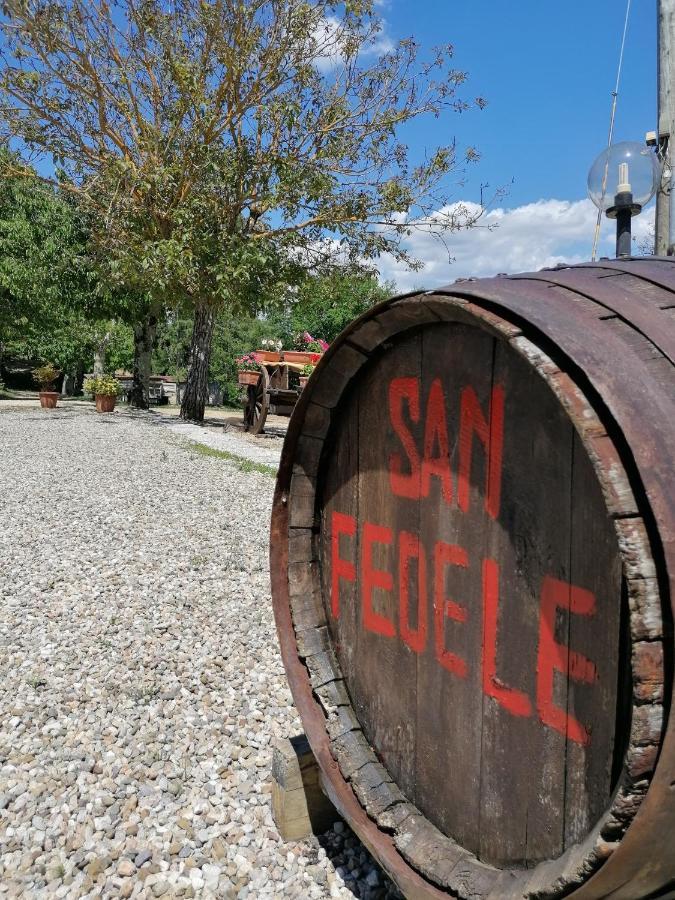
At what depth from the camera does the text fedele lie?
119cm

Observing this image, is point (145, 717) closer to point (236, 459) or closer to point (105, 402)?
point (236, 459)

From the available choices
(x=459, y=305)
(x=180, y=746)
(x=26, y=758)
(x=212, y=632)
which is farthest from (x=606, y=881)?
(x=212, y=632)

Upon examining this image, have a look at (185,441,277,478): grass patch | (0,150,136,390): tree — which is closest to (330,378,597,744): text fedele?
(185,441,277,478): grass patch

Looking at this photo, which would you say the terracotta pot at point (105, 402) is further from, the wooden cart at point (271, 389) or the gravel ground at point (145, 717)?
the gravel ground at point (145, 717)

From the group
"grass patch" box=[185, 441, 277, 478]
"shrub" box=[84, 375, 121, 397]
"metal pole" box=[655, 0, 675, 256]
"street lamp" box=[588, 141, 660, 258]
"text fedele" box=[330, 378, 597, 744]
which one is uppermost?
"metal pole" box=[655, 0, 675, 256]

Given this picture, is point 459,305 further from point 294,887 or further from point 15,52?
point 15,52

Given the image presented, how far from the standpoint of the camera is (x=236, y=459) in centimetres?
970

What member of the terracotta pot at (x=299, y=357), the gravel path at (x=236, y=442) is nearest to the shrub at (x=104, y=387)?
the gravel path at (x=236, y=442)

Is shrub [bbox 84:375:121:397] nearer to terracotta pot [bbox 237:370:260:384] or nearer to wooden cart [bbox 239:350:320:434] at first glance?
wooden cart [bbox 239:350:320:434]

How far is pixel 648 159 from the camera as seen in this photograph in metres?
3.40

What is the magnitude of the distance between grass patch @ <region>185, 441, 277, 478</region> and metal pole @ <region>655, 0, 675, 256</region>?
4.40 metres

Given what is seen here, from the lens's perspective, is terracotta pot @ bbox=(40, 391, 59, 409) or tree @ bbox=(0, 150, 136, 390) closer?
tree @ bbox=(0, 150, 136, 390)

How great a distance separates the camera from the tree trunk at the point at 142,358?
63.1 ft

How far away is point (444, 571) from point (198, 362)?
14.7 meters
